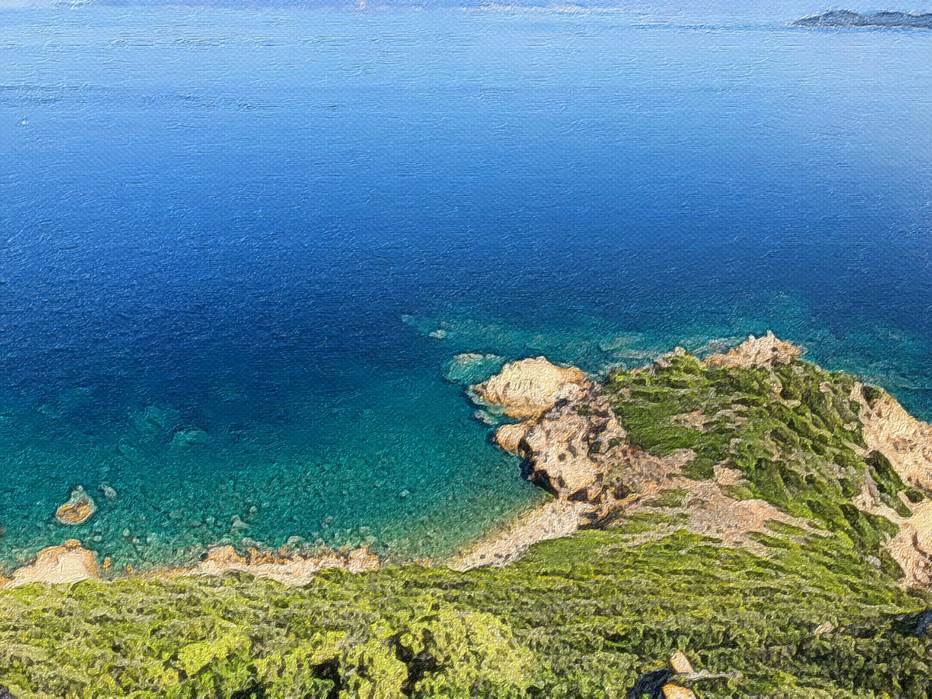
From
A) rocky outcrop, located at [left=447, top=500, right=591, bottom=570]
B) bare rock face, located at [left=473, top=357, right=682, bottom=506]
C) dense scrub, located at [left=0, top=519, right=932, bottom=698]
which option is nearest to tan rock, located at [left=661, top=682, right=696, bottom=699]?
dense scrub, located at [left=0, top=519, right=932, bottom=698]

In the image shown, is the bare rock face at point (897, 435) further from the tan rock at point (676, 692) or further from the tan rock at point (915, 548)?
the tan rock at point (676, 692)

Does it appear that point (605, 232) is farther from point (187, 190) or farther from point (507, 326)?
point (187, 190)

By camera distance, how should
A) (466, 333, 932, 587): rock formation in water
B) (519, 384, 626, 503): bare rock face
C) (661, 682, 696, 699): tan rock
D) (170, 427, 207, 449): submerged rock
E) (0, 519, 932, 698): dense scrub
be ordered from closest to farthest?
(661, 682, 696, 699): tan rock
(0, 519, 932, 698): dense scrub
(466, 333, 932, 587): rock formation in water
(519, 384, 626, 503): bare rock face
(170, 427, 207, 449): submerged rock

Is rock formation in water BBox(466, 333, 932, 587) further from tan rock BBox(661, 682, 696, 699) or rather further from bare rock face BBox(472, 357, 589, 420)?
tan rock BBox(661, 682, 696, 699)

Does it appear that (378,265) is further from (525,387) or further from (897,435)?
(897,435)

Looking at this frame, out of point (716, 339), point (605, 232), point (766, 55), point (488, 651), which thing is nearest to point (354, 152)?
point (605, 232)

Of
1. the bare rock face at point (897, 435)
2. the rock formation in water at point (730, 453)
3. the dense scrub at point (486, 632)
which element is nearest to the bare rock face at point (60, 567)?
the dense scrub at point (486, 632)
